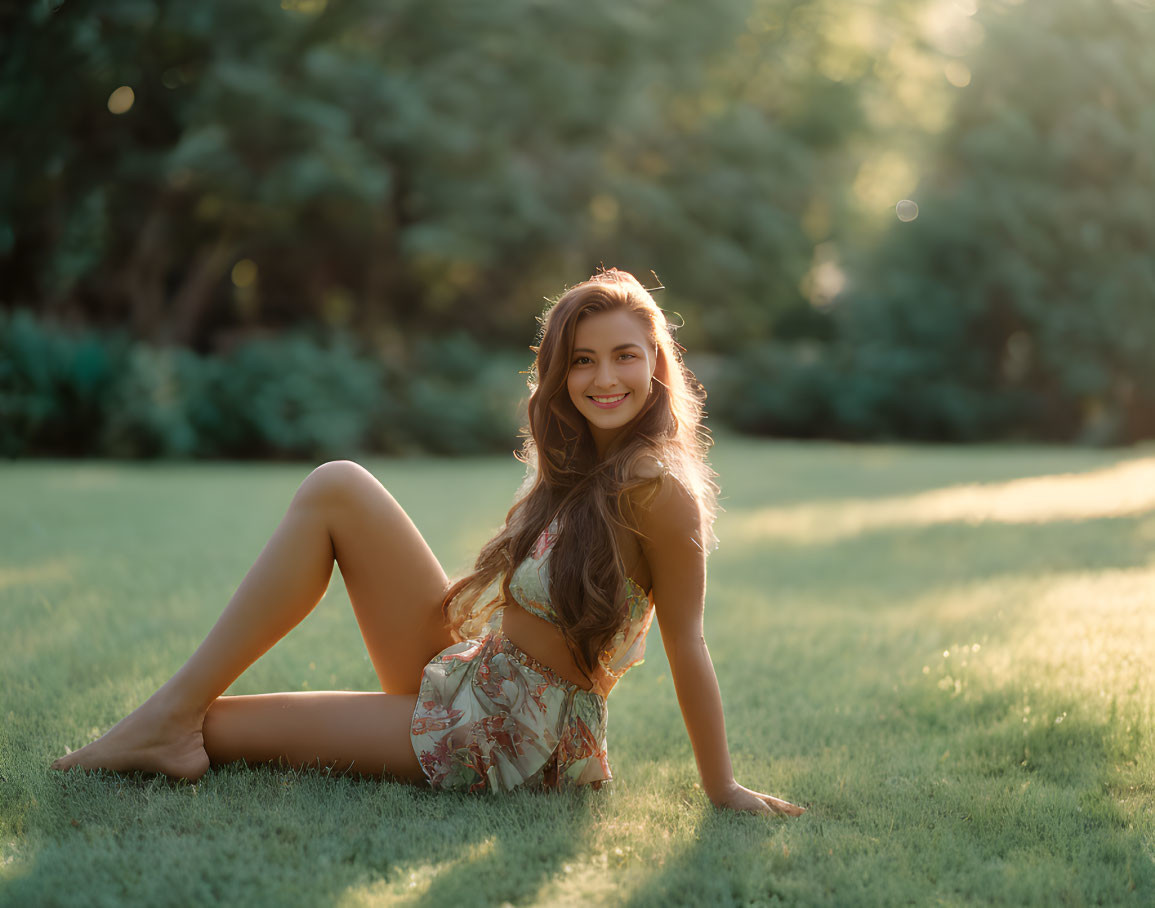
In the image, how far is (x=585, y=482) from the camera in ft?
10.0

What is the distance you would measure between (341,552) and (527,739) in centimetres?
77

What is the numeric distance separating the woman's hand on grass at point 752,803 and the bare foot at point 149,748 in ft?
4.85

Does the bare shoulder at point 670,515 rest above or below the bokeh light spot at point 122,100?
below

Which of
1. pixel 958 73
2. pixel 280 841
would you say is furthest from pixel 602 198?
pixel 280 841

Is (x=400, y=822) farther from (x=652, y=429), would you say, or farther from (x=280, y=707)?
(x=652, y=429)

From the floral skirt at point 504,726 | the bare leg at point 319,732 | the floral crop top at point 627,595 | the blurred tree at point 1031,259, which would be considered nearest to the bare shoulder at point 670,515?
the floral crop top at point 627,595

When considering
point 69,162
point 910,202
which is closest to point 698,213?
point 910,202

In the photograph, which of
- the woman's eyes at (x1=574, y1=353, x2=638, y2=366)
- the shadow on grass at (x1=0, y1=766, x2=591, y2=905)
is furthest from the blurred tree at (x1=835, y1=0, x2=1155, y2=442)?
the shadow on grass at (x1=0, y1=766, x2=591, y2=905)

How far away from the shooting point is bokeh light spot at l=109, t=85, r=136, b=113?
17141 millimetres

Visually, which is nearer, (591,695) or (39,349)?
(591,695)

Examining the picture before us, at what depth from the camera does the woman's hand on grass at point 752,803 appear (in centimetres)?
290

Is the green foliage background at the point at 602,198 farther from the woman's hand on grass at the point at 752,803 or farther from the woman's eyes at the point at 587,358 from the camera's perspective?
the woman's hand on grass at the point at 752,803

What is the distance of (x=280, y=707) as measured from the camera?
316 centimetres

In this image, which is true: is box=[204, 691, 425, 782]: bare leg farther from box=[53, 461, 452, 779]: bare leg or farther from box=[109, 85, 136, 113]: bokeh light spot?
box=[109, 85, 136, 113]: bokeh light spot
